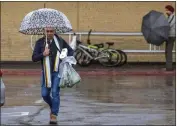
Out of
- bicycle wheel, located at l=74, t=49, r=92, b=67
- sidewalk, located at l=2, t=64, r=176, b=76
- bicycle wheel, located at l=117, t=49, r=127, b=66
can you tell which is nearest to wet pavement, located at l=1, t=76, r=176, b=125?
sidewalk, located at l=2, t=64, r=176, b=76

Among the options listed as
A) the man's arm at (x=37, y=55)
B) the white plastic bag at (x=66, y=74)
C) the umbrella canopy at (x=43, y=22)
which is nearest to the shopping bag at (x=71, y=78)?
the white plastic bag at (x=66, y=74)

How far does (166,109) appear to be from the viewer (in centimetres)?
1280

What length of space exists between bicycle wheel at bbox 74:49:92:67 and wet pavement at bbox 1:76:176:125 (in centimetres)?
332

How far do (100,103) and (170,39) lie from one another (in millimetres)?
9272

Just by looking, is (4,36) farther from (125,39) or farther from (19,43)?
(125,39)

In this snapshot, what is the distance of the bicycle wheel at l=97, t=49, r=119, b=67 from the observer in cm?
2336

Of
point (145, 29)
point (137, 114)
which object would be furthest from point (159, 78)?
point (137, 114)

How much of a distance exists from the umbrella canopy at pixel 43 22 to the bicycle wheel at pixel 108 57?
11685 mm

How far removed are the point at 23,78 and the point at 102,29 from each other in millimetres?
5462

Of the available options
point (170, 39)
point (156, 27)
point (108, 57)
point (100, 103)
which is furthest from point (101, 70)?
point (100, 103)

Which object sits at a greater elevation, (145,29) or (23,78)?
(145,29)

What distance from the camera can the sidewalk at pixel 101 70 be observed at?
71.4 ft

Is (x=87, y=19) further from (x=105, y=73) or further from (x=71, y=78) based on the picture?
(x=71, y=78)

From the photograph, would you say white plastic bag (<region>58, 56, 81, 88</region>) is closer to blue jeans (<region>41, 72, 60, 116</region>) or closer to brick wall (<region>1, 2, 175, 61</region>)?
blue jeans (<region>41, 72, 60, 116</region>)
